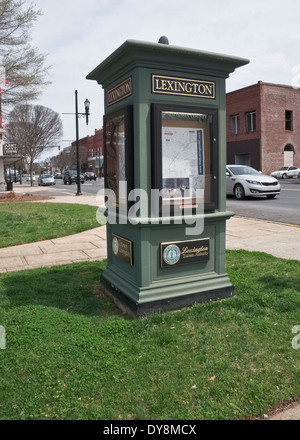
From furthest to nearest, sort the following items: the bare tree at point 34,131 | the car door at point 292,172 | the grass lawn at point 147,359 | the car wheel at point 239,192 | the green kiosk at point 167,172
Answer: the bare tree at point 34,131 < the car door at point 292,172 < the car wheel at point 239,192 < the green kiosk at point 167,172 < the grass lawn at point 147,359

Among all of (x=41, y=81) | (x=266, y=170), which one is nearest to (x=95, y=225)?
(x=41, y=81)

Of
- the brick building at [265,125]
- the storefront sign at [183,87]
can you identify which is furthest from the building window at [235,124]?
the storefront sign at [183,87]

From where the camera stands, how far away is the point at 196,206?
13.8ft

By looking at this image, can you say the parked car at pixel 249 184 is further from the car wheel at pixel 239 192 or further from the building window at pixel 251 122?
the building window at pixel 251 122

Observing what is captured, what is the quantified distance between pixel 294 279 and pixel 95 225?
6.36 metres

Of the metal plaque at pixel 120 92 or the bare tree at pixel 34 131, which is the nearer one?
the metal plaque at pixel 120 92

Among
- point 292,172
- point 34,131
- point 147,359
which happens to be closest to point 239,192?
point 147,359

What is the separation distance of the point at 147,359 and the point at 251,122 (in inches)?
1748

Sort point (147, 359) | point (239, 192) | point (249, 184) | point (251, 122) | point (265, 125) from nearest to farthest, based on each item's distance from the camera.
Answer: point (147, 359), point (249, 184), point (239, 192), point (265, 125), point (251, 122)

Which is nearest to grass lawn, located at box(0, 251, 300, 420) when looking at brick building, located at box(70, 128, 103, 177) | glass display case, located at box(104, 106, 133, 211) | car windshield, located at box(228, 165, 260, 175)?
glass display case, located at box(104, 106, 133, 211)

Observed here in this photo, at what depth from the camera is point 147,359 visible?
3.11m

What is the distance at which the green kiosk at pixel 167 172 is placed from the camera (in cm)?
385

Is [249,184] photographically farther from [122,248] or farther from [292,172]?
[292,172]
